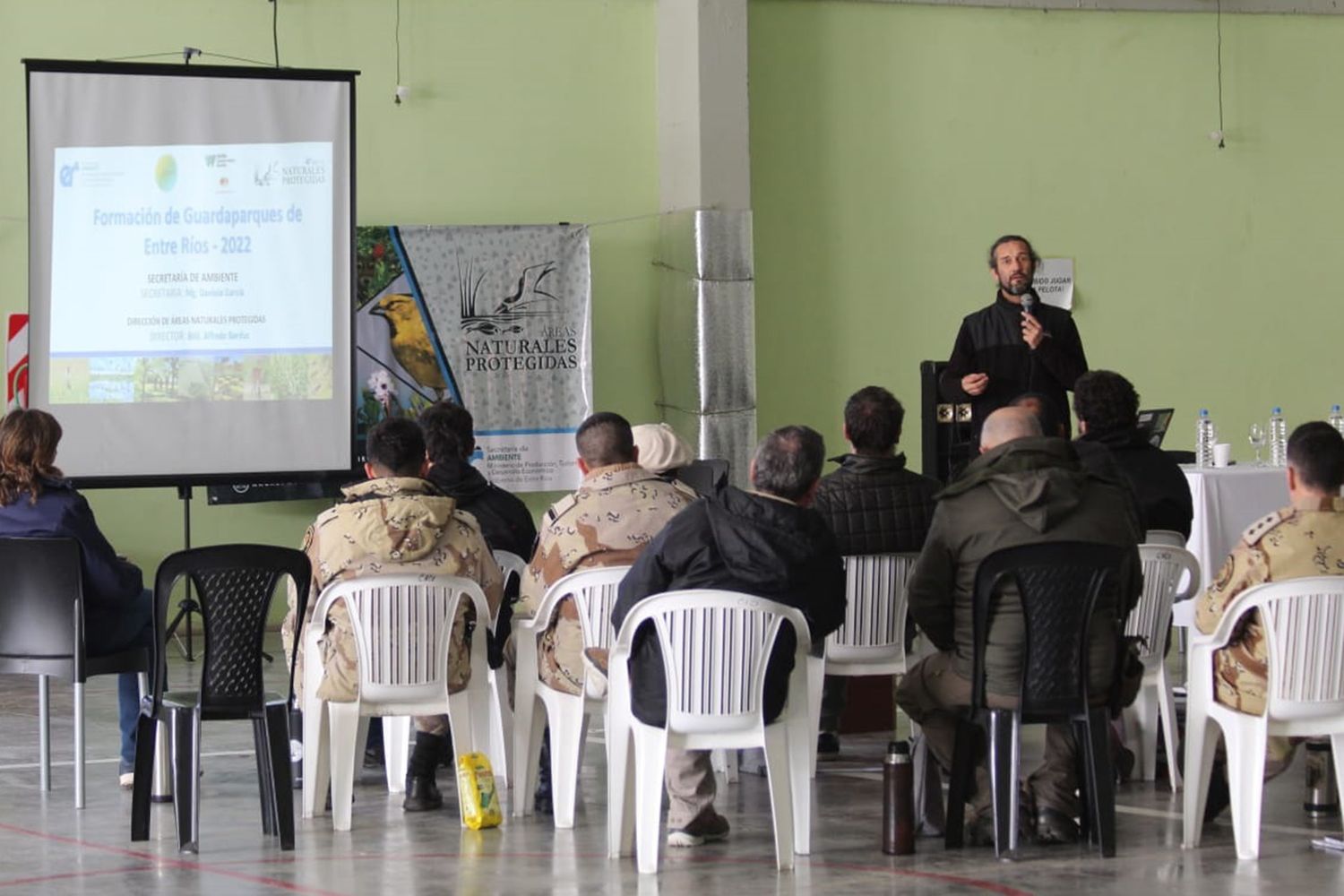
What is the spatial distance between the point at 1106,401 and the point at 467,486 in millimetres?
2015

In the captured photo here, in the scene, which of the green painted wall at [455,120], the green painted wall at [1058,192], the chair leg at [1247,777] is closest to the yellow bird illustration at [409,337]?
the green painted wall at [455,120]

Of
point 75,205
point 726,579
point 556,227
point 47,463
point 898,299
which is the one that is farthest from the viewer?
point 898,299

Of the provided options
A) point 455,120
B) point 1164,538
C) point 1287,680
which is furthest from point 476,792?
point 455,120

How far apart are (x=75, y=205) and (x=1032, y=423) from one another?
413 centimetres

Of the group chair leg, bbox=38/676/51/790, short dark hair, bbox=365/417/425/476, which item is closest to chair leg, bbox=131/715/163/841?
chair leg, bbox=38/676/51/790

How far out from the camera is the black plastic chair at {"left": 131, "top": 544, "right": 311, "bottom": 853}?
4457 millimetres

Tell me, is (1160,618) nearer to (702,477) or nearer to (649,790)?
(649,790)

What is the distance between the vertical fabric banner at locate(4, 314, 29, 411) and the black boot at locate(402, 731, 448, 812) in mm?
4881

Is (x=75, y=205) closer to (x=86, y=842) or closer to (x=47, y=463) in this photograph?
(x=47, y=463)

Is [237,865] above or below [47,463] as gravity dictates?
below

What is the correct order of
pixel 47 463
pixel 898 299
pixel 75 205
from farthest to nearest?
1. pixel 898 299
2. pixel 75 205
3. pixel 47 463

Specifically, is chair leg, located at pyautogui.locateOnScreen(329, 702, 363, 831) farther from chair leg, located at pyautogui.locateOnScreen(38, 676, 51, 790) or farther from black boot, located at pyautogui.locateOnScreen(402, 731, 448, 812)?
chair leg, located at pyautogui.locateOnScreen(38, 676, 51, 790)

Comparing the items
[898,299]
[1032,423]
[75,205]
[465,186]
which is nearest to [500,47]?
[465,186]

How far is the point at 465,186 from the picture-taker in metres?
9.88
